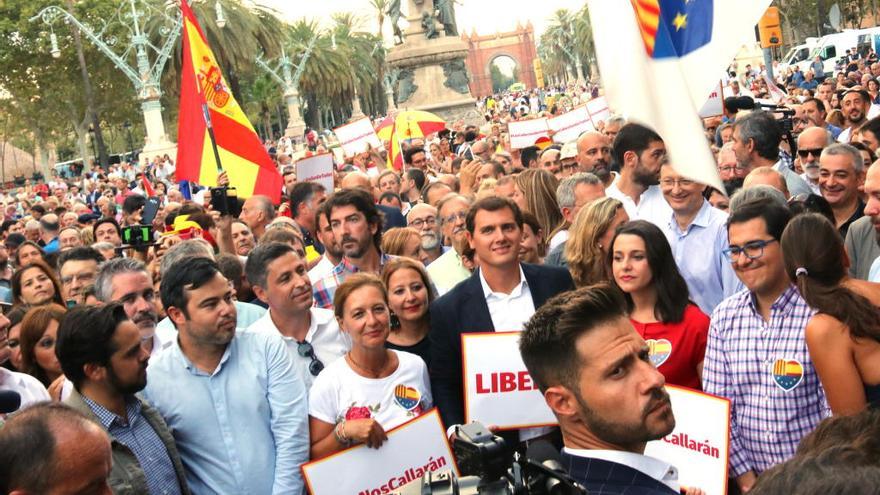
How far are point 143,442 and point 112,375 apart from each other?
0.95 feet

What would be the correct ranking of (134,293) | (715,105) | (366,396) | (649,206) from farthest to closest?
(715,105) < (649,206) < (134,293) < (366,396)

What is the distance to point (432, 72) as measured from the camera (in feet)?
98.6

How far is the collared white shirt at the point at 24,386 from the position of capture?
4951 mm

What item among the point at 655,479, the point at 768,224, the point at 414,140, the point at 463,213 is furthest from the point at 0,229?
the point at 655,479

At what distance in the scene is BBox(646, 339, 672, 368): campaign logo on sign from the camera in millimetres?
4848

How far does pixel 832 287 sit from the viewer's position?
4254 millimetres

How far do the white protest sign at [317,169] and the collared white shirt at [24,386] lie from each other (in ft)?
23.8

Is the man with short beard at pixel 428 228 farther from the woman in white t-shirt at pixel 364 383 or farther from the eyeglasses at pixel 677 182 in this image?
the woman in white t-shirt at pixel 364 383

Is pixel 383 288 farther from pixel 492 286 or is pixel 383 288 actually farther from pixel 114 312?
pixel 114 312

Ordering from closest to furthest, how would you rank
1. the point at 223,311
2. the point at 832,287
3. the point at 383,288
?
1. the point at 832,287
2. the point at 223,311
3. the point at 383,288

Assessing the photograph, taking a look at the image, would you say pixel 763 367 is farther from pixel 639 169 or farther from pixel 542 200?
pixel 542 200

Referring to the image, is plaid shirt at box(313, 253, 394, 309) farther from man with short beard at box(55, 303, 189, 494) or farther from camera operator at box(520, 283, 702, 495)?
camera operator at box(520, 283, 702, 495)

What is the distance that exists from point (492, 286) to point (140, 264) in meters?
1.98

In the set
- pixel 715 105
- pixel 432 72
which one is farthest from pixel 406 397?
pixel 432 72
